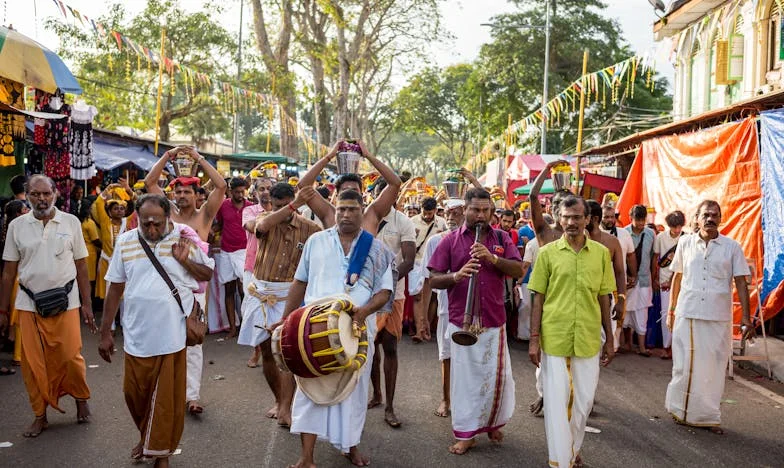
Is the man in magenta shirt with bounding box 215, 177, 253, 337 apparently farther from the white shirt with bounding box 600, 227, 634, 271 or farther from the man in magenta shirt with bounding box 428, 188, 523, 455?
the white shirt with bounding box 600, 227, 634, 271

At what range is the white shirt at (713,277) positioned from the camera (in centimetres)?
623

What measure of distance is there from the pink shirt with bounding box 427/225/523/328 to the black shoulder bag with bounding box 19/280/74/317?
2985 mm

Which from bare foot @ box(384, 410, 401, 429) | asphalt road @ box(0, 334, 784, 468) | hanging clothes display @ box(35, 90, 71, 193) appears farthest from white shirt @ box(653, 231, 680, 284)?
hanging clothes display @ box(35, 90, 71, 193)

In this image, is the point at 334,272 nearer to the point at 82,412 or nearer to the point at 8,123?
the point at 82,412

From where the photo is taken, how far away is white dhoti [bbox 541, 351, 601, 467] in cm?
482

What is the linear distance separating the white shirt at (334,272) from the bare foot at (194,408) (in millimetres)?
1930

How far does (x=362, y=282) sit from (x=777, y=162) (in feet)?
21.3

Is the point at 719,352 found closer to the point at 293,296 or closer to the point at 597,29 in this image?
the point at 293,296

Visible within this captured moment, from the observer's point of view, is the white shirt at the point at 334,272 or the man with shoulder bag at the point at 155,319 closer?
the man with shoulder bag at the point at 155,319

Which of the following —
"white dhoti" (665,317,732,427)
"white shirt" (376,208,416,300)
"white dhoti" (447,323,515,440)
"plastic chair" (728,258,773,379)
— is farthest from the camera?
"plastic chair" (728,258,773,379)

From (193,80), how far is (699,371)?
48.1 ft

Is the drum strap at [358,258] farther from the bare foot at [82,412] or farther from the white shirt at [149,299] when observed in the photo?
the bare foot at [82,412]

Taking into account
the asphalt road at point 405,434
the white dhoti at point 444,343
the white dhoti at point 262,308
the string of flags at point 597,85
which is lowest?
the asphalt road at point 405,434

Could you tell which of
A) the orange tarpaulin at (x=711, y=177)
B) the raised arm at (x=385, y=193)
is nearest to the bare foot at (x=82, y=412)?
the raised arm at (x=385, y=193)
